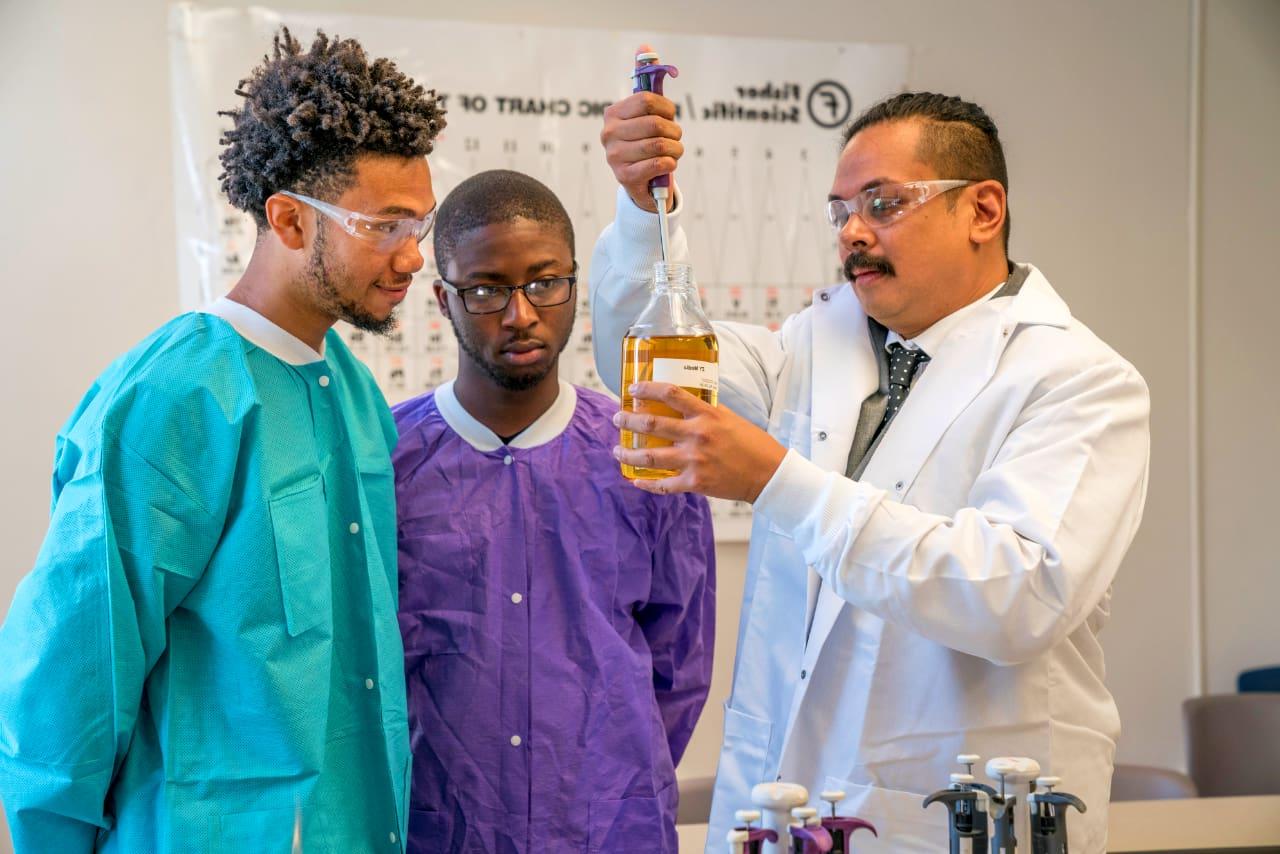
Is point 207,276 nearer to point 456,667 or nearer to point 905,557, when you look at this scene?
point 456,667

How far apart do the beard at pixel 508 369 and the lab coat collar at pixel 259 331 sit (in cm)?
34

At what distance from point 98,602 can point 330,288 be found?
1.58 ft

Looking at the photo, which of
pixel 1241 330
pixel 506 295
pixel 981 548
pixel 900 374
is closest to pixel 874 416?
pixel 900 374

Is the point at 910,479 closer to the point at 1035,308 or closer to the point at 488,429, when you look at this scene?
the point at 1035,308

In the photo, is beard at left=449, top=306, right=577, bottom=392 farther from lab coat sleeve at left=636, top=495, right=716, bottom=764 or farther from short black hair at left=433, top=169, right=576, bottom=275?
lab coat sleeve at left=636, top=495, right=716, bottom=764

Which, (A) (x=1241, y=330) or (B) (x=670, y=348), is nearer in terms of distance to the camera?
(B) (x=670, y=348)

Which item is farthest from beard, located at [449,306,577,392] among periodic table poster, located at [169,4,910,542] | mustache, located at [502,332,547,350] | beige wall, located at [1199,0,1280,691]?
beige wall, located at [1199,0,1280,691]

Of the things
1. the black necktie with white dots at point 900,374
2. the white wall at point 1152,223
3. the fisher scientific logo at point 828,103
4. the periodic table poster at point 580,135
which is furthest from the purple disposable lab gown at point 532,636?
the fisher scientific logo at point 828,103

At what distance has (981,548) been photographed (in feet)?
4.66

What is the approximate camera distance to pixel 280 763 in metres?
1.40

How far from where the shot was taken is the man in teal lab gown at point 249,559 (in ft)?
4.34

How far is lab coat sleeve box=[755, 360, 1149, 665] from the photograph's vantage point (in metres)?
1.41

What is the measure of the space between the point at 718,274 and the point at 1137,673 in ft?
5.75

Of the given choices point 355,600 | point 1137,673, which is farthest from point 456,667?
point 1137,673
